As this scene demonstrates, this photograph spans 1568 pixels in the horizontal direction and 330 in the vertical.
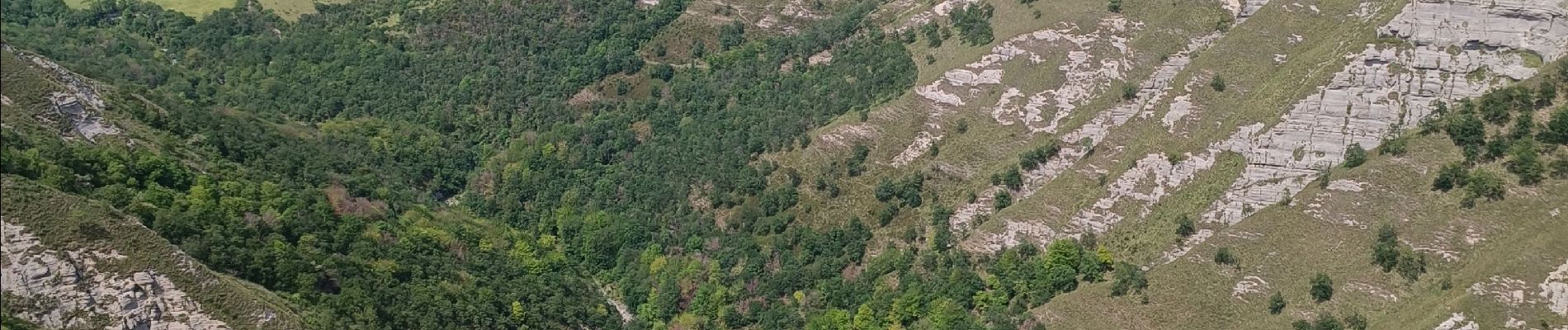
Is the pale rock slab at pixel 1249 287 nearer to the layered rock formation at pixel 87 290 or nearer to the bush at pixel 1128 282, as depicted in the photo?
the bush at pixel 1128 282

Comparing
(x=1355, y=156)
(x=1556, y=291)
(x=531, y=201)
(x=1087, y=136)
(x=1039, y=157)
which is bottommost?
(x=531, y=201)

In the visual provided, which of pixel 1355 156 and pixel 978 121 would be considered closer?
pixel 1355 156

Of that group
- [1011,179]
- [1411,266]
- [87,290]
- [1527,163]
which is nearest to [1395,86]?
[1527,163]

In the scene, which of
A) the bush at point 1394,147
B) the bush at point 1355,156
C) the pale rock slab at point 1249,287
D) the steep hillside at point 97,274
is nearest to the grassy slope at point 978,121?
the bush at point 1355,156

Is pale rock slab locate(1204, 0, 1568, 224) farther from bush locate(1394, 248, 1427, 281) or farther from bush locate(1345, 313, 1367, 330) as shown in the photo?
bush locate(1345, 313, 1367, 330)

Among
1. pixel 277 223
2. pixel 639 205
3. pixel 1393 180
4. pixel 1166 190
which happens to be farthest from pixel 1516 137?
pixel 277 223

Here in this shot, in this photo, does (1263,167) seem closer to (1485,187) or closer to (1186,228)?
(1186,228)
